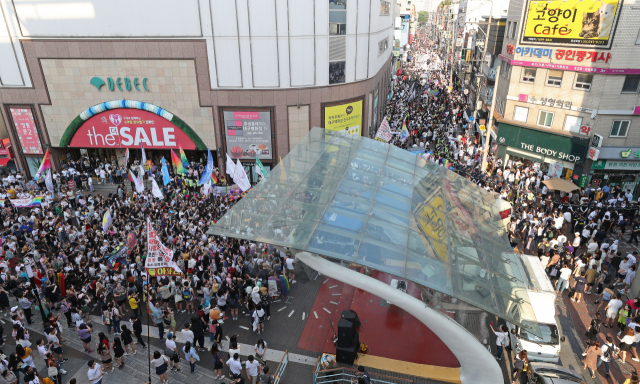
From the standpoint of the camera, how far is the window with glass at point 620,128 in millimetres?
26253

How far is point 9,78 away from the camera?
94.9 ft

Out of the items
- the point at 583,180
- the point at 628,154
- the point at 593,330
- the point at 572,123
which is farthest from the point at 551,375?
the point at 572,123

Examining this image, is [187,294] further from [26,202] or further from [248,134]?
[248,134]

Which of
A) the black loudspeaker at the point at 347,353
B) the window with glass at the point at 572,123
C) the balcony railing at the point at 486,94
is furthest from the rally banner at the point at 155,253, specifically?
the balcony railing at the point at 486,94

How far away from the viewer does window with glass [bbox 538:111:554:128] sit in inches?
1161

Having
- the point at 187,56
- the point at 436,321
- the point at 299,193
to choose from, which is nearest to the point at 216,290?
the point at 299,193

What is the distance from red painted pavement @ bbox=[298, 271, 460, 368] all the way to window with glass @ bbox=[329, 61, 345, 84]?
17446 millimetres

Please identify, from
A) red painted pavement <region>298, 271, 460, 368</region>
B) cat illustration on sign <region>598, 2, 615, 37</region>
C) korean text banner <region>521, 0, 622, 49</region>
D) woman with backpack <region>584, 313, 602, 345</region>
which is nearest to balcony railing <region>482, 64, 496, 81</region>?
korean text banner <region>521, 0, 622, 49</region>

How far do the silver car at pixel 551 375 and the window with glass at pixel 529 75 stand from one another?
23.8 meters

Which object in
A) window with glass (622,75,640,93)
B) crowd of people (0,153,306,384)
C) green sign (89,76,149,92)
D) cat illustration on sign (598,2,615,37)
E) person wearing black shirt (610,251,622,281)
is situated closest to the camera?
crowd of people (0,153,306,384)

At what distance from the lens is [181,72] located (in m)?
28.0

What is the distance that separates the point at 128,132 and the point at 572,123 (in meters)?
32.4

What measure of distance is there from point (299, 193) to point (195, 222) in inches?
395

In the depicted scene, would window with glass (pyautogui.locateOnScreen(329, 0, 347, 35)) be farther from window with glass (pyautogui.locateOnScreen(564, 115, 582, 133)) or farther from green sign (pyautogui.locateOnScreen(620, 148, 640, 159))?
green sign (pyautogui.locateOnScreen(620, 148, 640, 159))
